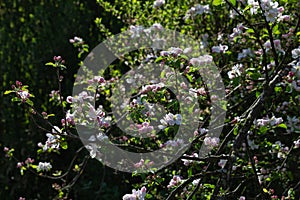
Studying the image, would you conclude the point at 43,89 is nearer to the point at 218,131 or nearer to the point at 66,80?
the point at 66,80

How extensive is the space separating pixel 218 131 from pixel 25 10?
2809 mm

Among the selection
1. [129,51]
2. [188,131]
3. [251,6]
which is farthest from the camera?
[129,51]

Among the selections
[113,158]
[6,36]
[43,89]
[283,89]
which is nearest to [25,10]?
[6,36]

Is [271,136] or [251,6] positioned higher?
[251,6]

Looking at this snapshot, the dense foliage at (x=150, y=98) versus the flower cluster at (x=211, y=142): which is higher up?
the dense foliage at (x=150, y=98)

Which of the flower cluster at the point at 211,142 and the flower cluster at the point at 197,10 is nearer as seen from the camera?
the flower cluster at the point at 211,142

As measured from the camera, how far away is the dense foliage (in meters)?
2.04

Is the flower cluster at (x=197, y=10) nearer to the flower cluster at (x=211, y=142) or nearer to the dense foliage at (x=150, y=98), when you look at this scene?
the dense foliage at (x=150, y=98)

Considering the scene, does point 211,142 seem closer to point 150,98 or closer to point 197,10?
point 150,98

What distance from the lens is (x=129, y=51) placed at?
318 cm

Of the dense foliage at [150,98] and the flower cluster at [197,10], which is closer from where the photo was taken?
the dense foliage at [150,98]

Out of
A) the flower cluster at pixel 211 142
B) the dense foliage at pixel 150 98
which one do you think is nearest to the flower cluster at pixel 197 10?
the dense foliage at pixel 150 98

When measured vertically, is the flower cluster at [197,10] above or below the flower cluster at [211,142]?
above

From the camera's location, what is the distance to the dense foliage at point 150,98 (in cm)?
204
